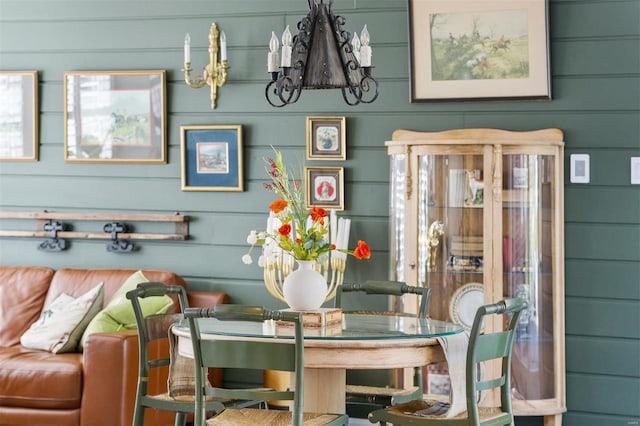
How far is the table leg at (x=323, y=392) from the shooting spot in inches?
128

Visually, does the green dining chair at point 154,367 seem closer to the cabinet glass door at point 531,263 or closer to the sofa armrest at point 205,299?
the sofa armrest at point 205,299

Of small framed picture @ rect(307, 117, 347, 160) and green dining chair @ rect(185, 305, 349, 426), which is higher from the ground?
small framed picture @ rect(307, 117, 347, 160)

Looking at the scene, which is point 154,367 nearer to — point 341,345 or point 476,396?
point 341,345

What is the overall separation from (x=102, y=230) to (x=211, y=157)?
0.76 m

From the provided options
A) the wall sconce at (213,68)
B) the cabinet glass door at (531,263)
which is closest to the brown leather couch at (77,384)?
the wall sconce at (213,68)

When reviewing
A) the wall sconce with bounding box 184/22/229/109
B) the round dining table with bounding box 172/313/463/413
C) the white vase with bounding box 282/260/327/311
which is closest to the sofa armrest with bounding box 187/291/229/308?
the wall sconce with bounding box 184/22/229/109

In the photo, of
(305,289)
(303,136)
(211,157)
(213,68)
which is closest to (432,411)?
(305,289)

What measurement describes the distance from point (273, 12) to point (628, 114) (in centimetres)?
188

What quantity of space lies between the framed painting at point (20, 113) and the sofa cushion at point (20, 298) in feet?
2.23

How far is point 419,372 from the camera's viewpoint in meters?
3.82

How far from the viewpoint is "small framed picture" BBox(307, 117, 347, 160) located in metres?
4.71

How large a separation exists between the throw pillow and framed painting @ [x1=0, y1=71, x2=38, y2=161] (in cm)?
103

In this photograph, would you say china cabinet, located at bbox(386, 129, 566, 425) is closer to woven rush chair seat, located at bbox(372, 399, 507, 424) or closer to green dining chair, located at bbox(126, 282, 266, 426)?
woven rush chair seat, located at bbox(372, 399, 507, 424)

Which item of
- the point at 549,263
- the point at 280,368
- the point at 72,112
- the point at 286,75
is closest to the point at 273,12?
the point at 72,112
